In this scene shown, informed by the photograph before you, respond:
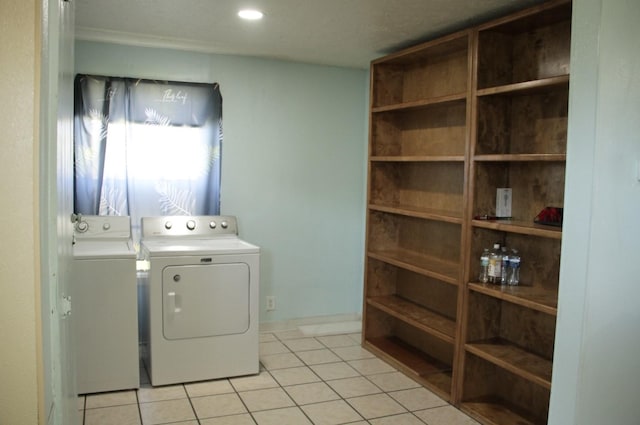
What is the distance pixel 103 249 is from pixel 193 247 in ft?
1.85

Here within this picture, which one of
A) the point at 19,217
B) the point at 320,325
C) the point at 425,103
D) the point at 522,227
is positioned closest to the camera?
the point at 19,217

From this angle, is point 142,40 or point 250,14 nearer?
point 250,14

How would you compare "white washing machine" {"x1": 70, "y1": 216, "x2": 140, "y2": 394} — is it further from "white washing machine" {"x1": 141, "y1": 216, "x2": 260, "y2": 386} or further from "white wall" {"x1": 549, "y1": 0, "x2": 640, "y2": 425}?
"white wall" {"x1": 549, "y1": 0, "x2": 640, "y2": 425}

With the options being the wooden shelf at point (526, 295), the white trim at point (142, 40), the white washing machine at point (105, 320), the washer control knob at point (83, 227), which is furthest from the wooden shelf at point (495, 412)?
the white trim at point (142, 40)

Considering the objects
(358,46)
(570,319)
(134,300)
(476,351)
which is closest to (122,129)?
(134,300)

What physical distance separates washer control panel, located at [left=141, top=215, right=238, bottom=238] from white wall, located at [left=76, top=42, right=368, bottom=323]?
221 millimetres

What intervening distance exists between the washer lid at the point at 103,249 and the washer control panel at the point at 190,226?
0.23 metres

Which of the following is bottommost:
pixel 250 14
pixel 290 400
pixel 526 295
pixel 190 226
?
pixel 290 400

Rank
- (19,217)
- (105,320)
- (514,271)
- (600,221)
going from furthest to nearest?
(105,320) < (514,271) < (600,221) < (19,217)

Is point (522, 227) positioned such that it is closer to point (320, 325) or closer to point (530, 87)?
point (530, 87)

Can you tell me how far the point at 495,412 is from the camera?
3.04 meters

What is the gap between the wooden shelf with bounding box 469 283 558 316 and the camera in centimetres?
255

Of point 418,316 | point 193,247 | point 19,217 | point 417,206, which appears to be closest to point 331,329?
point 418,316

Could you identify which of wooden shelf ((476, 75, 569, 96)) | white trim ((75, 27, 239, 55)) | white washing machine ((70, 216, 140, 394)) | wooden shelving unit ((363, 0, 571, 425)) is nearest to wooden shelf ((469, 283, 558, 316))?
wooden shelving unit ((363, 0, 571, 425))
